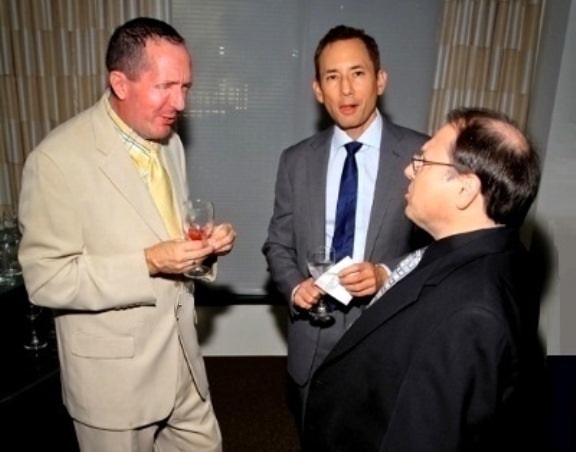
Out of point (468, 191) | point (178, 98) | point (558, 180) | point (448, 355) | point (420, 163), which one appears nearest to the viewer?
point (448, 355)

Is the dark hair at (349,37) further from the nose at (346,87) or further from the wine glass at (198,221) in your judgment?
the wine glass at (198,221)

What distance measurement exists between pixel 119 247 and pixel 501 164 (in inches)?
48.0

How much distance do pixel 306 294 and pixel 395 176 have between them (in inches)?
23.8

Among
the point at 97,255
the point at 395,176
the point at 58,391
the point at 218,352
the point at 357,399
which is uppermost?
the point at 395,176

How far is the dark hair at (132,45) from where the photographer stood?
1.73 metres

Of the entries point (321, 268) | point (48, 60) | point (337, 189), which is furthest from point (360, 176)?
point (48, 60)

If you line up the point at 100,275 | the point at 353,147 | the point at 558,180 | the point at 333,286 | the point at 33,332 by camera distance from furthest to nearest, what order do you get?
the point at 558,180, the point at 33,332, the point at 353,147, the point at 333,286, the point at 100,275

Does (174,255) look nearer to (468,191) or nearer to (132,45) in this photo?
(132,45)

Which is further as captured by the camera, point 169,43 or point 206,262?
point 206,262

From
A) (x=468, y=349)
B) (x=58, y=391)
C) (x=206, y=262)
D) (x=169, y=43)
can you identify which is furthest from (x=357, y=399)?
(x=58, y=391)

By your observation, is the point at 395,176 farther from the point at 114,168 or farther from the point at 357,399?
the point at 114,168

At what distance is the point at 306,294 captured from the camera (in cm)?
207

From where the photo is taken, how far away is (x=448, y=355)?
1.20m

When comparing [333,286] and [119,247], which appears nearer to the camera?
[119,247]
